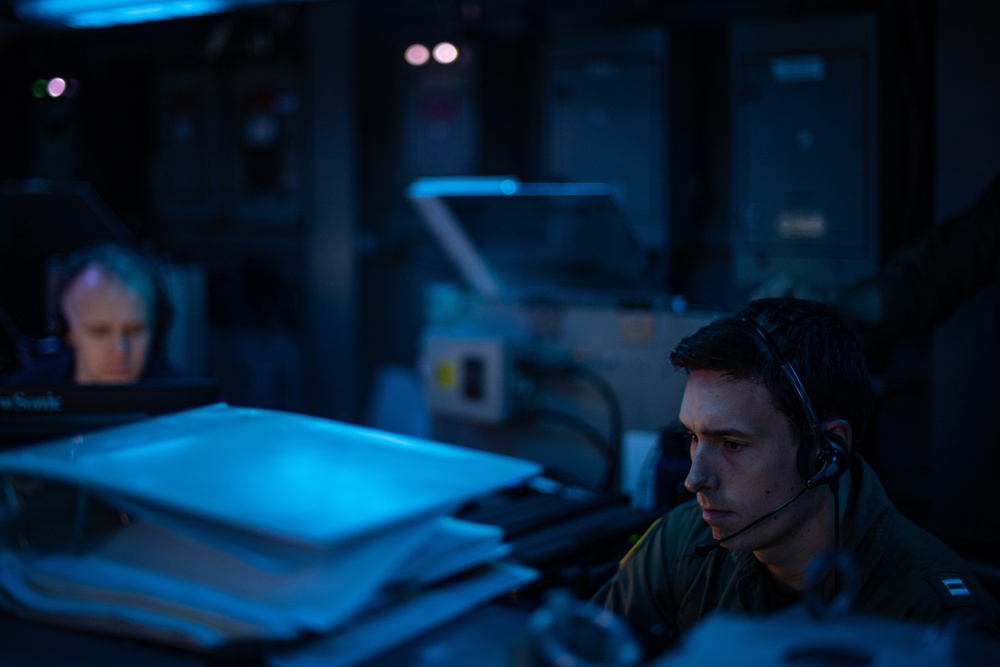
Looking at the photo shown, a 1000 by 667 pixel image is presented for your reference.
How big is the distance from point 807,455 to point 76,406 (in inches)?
36.0

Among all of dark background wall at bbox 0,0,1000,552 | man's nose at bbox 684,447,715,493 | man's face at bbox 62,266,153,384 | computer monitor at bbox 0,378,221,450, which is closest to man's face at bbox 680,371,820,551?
man's nose at bbox 684,447,715,493

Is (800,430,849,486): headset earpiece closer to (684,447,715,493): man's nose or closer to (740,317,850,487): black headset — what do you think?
(740,317,850,487): black headset

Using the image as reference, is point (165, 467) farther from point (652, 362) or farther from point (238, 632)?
point (652, 362)

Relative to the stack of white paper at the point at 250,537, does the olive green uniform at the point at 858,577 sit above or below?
below

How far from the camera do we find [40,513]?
0.89 m

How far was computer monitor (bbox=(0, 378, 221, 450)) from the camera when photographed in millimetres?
1218

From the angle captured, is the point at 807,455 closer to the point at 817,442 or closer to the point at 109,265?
the point at 817,442

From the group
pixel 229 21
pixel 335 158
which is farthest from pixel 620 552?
pixel 229 21

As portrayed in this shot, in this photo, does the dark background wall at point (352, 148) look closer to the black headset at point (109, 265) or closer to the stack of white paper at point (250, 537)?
the black headset at point (109, 265)

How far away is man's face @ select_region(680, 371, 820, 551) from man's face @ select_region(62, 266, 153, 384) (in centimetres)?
157

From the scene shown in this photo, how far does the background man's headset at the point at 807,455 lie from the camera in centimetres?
118

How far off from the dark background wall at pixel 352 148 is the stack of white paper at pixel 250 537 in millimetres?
2299

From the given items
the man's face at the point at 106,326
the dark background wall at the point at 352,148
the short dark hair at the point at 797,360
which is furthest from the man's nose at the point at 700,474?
the dark background wall at the point at 352,148

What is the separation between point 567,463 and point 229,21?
291 centimetres
